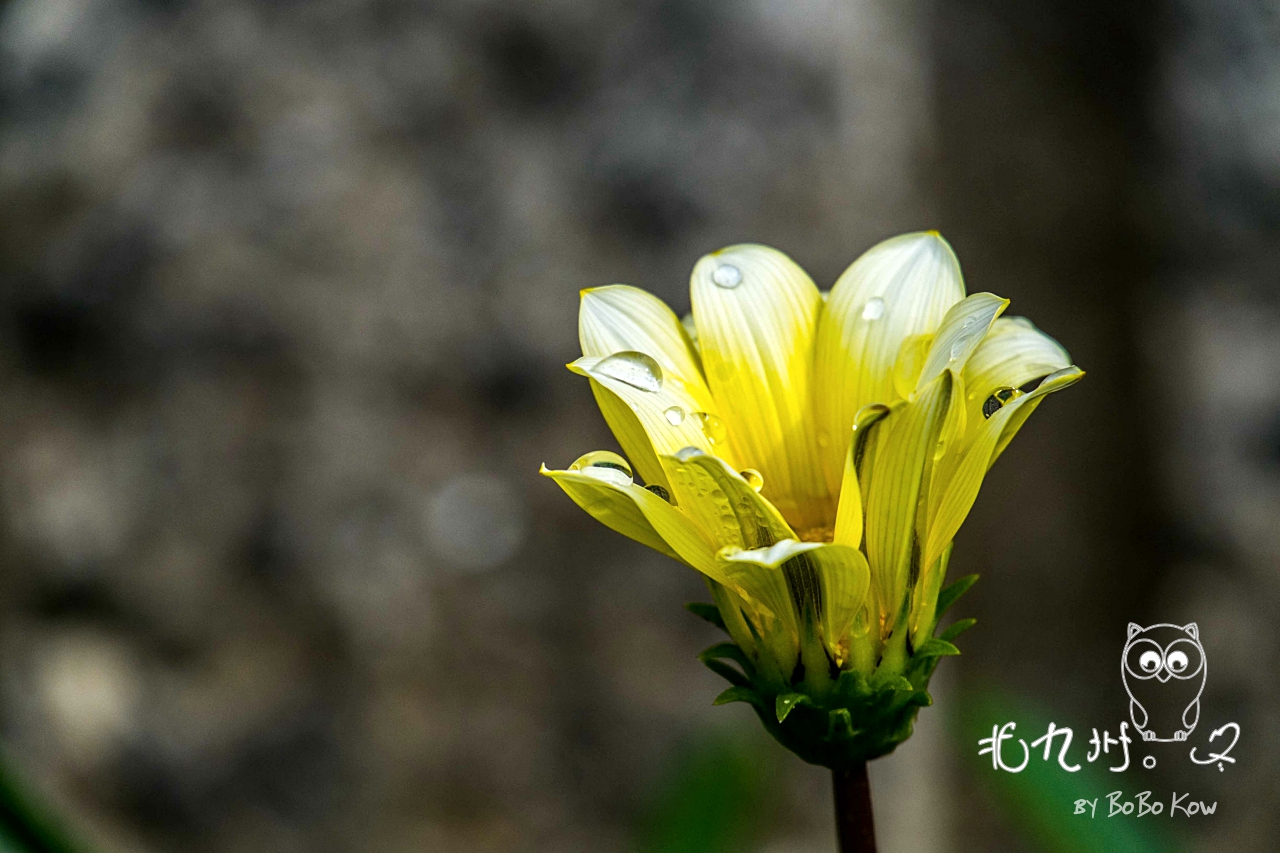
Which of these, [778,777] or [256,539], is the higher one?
[256,539]

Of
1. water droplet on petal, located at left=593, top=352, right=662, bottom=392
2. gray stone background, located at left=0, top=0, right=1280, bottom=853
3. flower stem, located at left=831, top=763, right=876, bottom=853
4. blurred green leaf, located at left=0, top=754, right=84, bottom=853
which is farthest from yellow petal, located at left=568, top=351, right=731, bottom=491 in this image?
gray stone background, located at left=0, top=0, right=1280, bottom=853

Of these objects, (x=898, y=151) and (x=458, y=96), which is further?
(x=898, y=151)

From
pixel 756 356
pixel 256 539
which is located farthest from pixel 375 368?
pixel 756 356

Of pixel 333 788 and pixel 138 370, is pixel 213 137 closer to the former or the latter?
pixel 138 370

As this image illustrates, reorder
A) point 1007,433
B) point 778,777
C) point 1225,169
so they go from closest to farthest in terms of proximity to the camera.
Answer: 1. point 1007,433
2. point 1225,169
3. point 778,777

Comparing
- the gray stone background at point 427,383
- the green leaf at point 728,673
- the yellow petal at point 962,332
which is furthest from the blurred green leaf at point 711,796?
the yellow petal at point 962,332

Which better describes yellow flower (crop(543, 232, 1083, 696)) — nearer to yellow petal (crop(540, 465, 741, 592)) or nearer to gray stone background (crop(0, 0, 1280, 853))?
yellow petal (crop(540, 465, 741, 592))

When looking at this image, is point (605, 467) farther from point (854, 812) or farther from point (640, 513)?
point (854, 812)

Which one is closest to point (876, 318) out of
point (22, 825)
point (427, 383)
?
point (22, 825)
